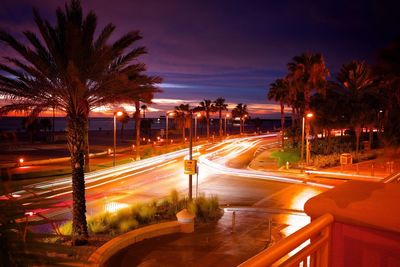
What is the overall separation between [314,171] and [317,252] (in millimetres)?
30041

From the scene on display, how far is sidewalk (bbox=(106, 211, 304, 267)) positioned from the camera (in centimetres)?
A: 1197

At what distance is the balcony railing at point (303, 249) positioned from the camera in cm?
231

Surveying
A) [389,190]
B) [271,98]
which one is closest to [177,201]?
[389,190]

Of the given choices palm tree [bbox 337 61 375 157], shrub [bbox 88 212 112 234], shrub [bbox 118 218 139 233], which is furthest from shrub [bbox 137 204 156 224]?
palm tree [bbox 337 61 375 157]

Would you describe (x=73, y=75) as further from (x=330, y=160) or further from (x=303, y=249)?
(x=330, y=160)

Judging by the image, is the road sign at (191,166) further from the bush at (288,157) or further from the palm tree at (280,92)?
the palm tree at (280,92)

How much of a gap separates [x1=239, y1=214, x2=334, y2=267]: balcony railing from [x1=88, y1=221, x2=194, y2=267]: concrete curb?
816cm

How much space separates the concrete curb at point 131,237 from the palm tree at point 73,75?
4.34 ft

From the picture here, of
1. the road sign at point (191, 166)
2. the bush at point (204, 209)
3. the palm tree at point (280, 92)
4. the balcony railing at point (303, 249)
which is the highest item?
the palm tree at point (280, 92)

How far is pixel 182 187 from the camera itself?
27984 millimetres

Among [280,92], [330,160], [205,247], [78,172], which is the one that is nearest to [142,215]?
[78,172]

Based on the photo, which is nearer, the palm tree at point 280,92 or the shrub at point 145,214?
the shrub at point 145,214

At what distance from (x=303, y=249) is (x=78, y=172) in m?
11.9

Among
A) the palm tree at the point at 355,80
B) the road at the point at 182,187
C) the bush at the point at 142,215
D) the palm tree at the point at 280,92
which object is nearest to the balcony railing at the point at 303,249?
the bush at the point at 142,215
